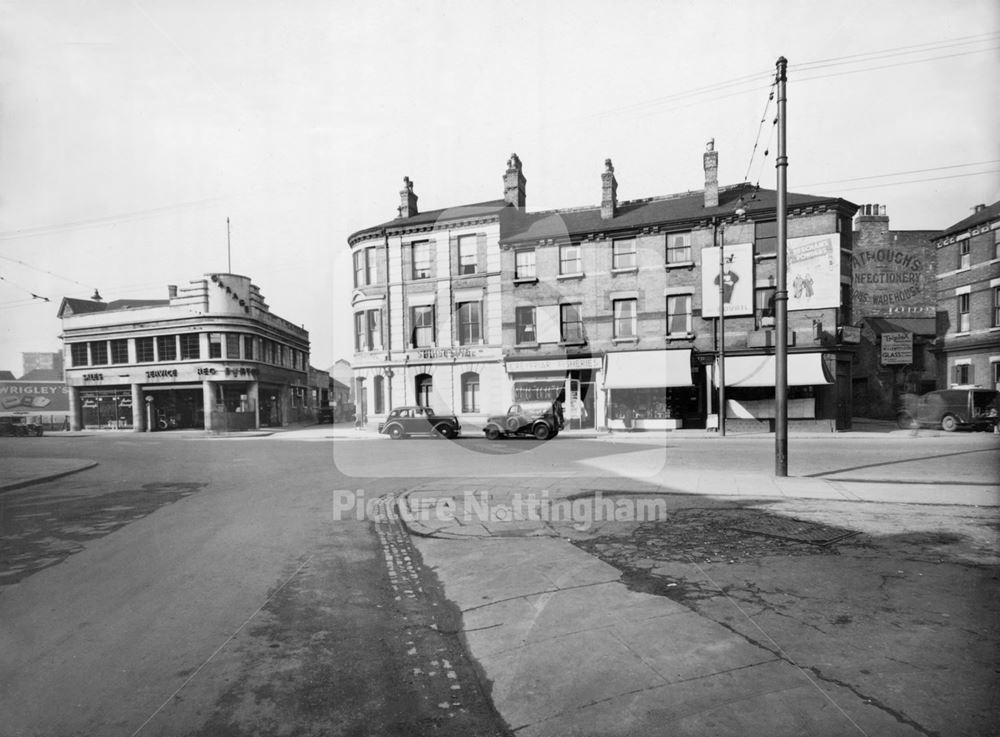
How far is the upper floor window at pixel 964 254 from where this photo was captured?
2653 centimetres

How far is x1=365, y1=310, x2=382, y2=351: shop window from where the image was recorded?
28.6 m

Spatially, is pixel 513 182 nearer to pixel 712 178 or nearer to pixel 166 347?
pixel 712 178

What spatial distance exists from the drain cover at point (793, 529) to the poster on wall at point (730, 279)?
1827 centimetres

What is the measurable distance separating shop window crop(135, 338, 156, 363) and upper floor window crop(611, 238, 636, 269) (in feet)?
110

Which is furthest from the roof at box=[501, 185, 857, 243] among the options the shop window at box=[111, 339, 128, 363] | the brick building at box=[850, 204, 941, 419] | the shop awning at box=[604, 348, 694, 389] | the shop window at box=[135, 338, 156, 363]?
the shop window at box=[111, 339, 128, 363]

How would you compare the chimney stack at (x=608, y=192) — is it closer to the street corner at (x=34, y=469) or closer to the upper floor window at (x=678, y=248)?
the upper floor window at (x=678, y=248)

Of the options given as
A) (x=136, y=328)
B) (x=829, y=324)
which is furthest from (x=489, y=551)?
(x=136, y=328)

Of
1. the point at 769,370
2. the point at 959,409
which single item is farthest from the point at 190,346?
the point at 959,409

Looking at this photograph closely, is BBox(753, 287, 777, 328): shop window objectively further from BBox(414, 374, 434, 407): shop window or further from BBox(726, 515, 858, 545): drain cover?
BBox(726, 515, 858, 545): drain cover

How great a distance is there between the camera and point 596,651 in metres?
3.60

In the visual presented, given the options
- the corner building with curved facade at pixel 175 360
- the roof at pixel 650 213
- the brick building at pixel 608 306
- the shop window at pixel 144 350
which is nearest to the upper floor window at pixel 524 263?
the brick building at pixel 608 306

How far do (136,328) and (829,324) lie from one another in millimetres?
43253

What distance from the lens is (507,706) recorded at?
3039mm

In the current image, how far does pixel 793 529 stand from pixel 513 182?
25918 millimetres
